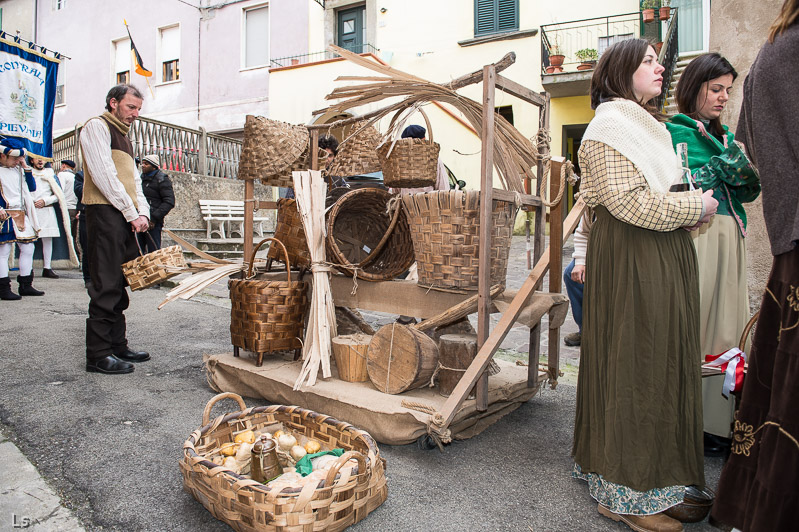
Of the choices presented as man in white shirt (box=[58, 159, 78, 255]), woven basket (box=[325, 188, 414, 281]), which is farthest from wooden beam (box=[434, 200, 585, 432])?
man in white shirt (box=[58, 159, 78, 255])

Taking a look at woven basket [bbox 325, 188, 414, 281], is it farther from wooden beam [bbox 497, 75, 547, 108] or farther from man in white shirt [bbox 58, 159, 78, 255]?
man in white shirt [bbox 58, 159, 78, 255]

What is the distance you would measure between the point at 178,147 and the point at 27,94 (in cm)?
625

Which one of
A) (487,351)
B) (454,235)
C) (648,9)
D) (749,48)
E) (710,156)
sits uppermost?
(648,9)

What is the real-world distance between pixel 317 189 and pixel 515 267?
5.71 m

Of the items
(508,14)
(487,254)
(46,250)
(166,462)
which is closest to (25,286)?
(46,250)

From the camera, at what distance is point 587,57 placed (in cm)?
1125

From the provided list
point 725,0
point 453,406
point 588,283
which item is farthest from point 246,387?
point 725,0

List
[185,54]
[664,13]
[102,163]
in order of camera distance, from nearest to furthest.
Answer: [102,163] < [664,13] < [185,54]

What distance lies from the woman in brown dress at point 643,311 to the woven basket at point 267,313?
187 centimetres

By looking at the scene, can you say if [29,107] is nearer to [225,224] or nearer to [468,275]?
[468,275]

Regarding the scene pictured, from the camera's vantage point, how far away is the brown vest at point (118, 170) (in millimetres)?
3627

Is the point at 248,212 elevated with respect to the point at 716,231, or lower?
elevated

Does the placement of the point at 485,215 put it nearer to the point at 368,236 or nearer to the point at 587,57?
the point at 368,236

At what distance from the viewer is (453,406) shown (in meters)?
2.39
